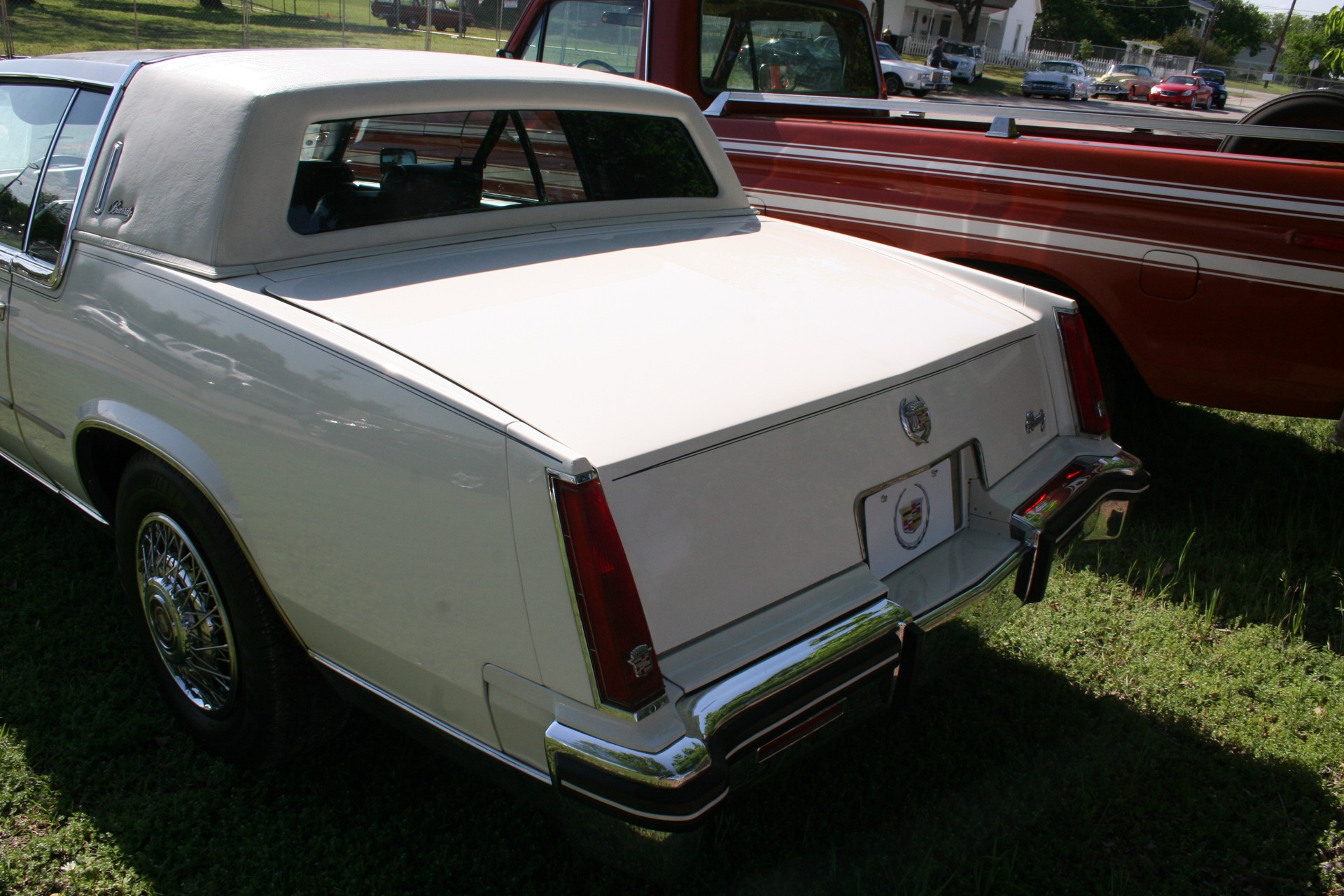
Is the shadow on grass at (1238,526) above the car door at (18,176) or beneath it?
beneath

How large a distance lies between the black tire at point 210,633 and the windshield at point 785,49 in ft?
11.6

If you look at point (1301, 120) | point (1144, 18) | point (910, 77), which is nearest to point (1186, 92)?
point (910, 77)

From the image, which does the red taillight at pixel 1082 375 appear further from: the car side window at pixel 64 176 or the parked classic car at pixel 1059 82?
the parked classic car at pixel 1059 82

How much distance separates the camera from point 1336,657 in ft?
10.8

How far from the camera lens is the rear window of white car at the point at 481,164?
2.67m

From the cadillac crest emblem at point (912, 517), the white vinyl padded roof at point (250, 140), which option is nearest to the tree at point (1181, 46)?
the white vinyl padded roof at point (250, 140)

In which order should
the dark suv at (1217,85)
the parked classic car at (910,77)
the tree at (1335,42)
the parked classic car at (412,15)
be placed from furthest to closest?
the tree at (1335,42)
the dark suv at (1217,85)
the parked classic car at (910,77)
the parked classic car at (412,15)

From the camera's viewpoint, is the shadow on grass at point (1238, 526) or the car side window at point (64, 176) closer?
the car side window at point (64, 176)

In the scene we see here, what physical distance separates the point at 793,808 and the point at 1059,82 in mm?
40156

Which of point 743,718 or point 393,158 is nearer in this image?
point 743,718

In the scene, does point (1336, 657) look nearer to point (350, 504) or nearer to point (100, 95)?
point (350, 504)

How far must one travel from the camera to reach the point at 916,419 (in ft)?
7.21

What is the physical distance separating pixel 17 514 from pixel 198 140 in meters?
2.09

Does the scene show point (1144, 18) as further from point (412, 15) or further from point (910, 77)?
point (412, 15)
